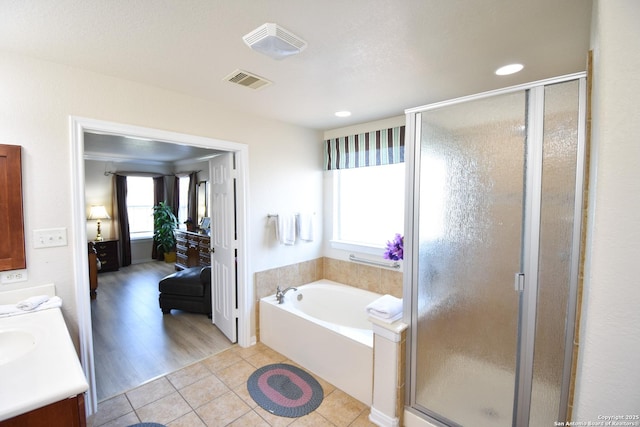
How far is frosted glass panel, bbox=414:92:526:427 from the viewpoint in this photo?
59.6 inches

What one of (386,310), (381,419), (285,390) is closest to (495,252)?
(386,310)

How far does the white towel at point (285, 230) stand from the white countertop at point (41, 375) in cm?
196

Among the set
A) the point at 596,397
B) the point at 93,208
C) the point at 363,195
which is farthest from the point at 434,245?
→ the point at 93,208

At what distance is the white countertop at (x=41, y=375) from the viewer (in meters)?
0.96

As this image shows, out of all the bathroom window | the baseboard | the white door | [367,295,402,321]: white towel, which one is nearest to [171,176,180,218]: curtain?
the white door

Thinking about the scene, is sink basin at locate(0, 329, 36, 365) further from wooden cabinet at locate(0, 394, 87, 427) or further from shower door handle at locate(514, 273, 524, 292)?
shower door handle at locate(514, 273, 524, 292)

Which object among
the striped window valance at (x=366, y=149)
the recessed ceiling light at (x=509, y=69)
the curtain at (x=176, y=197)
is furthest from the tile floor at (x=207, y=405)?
the curtain at (x=176, y=197)

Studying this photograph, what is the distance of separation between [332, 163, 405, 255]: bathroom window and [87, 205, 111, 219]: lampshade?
16.9 feet

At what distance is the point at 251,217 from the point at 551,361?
2.54 metres

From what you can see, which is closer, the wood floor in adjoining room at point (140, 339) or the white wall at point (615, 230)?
the white wall at point (615, 230)

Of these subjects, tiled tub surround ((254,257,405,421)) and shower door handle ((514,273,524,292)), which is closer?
shower door handle ((514,273,524,292))

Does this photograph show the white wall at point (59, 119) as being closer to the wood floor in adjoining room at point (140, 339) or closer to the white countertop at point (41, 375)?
the white countertop at point (41, 375)

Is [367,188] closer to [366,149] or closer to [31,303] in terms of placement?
[366,149]

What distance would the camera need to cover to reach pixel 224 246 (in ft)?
10.5
